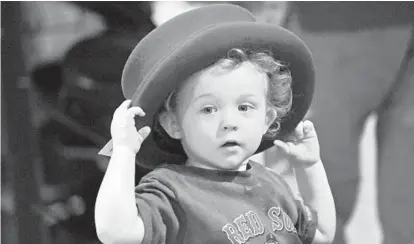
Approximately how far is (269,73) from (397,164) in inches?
16.7

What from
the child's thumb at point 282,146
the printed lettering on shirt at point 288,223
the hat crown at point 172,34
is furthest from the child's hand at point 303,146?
the hat crown at point 172,34

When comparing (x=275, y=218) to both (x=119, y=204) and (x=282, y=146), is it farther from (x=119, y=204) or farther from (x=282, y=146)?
(x=119, y=204)

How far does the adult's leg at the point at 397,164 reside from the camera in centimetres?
114

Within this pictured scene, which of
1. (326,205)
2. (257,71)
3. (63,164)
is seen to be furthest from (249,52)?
(63,164)

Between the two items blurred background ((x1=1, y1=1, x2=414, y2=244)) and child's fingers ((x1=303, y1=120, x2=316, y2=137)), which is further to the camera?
blurred background ((x1=1, y1=1, x2=414, y2=244))

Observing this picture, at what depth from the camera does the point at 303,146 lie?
3.24 feet

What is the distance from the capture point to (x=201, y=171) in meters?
0.86

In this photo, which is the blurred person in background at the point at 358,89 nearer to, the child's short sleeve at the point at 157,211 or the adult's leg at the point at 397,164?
the adult's leg at the point at 397,164

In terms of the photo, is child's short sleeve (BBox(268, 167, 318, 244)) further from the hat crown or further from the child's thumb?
the hat crown

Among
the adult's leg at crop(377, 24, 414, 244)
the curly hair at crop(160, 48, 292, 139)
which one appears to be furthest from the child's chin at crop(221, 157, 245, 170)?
the adult's leg at crop(377, 24, 414, 244)

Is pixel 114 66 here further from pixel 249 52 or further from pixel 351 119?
pixel 351 119

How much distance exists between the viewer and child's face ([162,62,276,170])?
82 cm

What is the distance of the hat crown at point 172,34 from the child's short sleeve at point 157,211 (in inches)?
5.9

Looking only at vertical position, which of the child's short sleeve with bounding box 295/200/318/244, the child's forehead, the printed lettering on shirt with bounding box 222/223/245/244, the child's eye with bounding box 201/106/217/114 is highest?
the child's forehead
